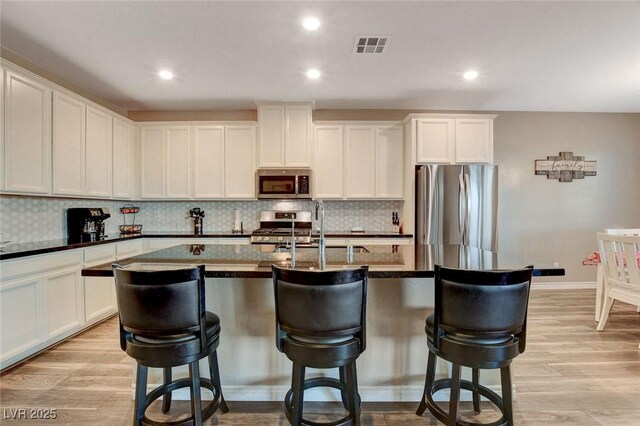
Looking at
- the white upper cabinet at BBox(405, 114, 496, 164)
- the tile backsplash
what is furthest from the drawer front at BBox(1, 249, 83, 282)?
the white upper cabinet at BBox(405, 114, 496, 164)

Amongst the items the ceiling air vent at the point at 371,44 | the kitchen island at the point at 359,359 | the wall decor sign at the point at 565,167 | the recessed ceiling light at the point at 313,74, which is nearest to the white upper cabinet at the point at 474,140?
the wall decor sign at the point at 565,167

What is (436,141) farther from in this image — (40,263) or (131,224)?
(131,224)

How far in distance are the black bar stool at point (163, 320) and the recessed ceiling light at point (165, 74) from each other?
8.77 ft

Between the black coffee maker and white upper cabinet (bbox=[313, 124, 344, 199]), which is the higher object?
white upper cabinet (bbox=[313, 124, 344, 199])

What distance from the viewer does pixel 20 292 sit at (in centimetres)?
252

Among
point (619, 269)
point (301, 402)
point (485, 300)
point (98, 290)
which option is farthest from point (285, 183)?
point (619, 269)

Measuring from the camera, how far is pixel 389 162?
4.53 metres

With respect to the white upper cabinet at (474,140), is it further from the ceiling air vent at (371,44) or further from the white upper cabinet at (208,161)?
the white upper cabinet at (208,161)

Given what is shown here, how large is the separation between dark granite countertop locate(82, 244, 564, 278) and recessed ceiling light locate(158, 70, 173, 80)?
2.10 meters

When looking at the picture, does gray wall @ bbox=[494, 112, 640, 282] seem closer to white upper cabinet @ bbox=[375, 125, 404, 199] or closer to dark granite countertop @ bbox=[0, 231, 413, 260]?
white upper cabinet @ bbox=[375, 125, 404, 199]

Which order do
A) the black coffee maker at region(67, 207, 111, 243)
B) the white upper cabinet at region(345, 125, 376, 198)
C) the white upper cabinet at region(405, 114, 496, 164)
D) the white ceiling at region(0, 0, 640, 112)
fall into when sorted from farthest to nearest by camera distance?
the white upper cabinet at region(345, 125, 376, 198)
the white upper cabinet at region(405, 114, 496, 164)
the black coffee maker at region(67, 207, 111, 243)
the white ceiling at region(0, 0, 640, 112)

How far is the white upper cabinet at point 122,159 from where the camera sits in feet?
13.5

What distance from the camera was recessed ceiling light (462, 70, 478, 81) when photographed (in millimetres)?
3387

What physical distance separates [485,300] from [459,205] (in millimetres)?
2777
